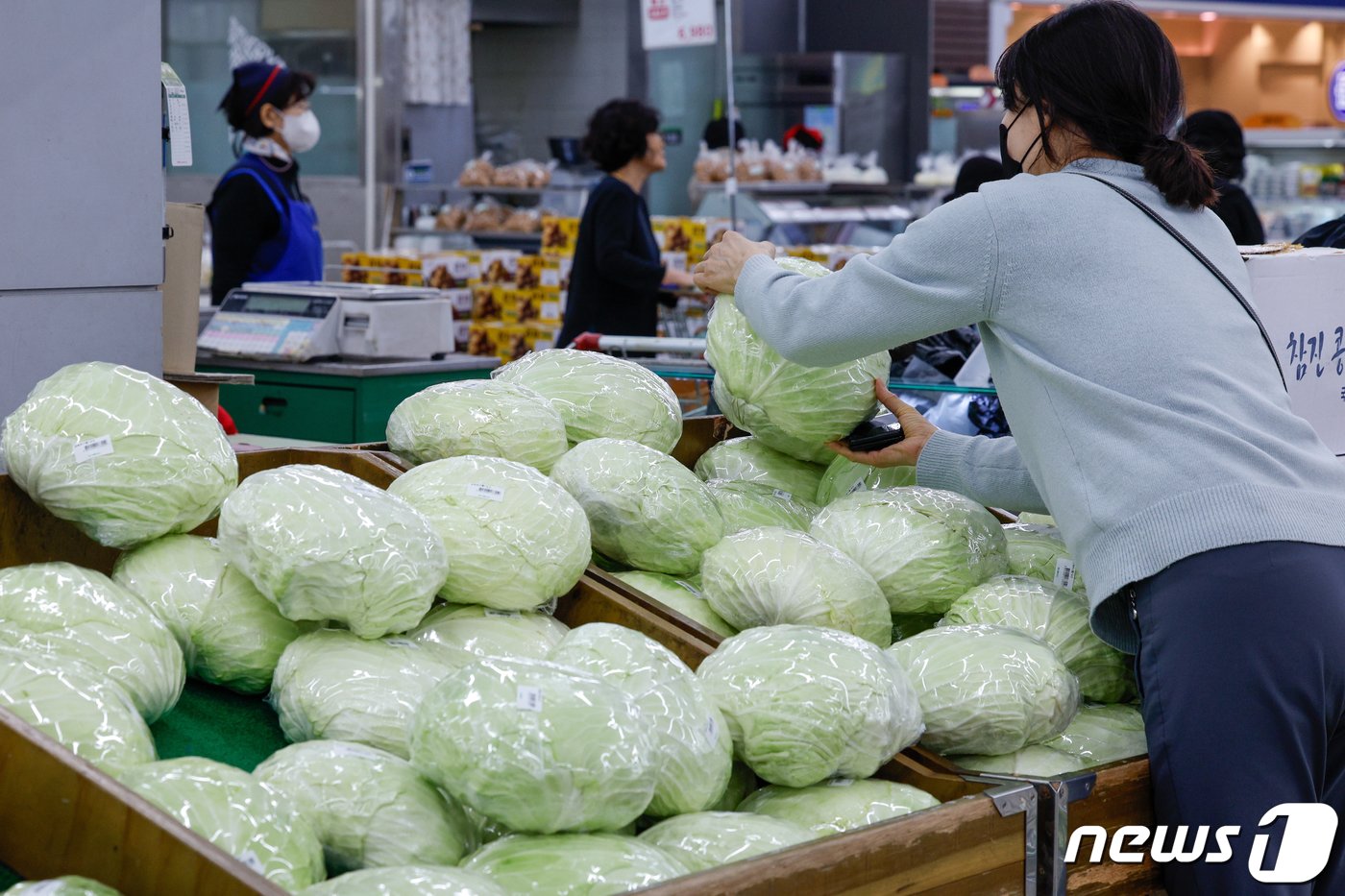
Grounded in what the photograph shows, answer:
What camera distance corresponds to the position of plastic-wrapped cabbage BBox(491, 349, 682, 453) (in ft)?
7.93

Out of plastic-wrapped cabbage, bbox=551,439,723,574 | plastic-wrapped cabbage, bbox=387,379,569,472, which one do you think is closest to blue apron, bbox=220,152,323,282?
plastic-wrapped cabbage, bbox=387,379,569,472

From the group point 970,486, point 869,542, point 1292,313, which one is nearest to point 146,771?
point 869,542

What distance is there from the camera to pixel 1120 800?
71.4 inches

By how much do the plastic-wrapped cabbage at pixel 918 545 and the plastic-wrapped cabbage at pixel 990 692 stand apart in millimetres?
256

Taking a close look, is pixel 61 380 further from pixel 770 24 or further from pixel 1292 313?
pixel 770 24

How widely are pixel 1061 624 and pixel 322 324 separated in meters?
3.31

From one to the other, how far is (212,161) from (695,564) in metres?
8.51

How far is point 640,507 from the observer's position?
2154 millimetres

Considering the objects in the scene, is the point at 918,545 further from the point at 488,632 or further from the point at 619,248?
the point at 619,248

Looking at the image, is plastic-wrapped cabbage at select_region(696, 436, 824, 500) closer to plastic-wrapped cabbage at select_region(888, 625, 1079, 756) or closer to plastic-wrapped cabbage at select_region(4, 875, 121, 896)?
plastic-wrapped cabbage at select_region(888, 625, 1079, 756)

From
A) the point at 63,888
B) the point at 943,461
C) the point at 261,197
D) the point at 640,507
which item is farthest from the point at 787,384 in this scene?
the point at 261,197

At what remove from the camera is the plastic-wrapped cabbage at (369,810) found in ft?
4.84

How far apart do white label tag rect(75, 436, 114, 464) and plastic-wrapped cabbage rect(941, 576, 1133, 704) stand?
48.2 inches

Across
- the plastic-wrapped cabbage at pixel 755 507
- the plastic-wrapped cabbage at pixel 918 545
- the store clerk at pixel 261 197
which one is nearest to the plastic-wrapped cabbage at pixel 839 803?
the plastic-wrapped cabbage at pixel 918 545
